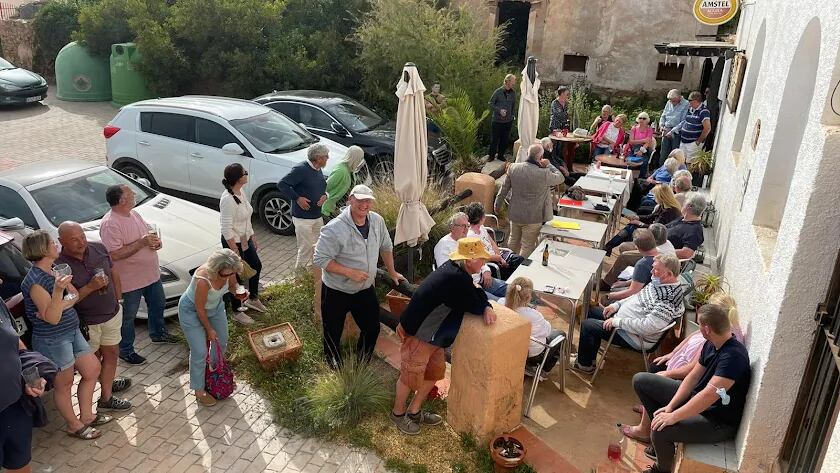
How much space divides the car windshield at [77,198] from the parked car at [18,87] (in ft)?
42.1

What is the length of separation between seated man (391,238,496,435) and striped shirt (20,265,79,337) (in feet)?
8.51

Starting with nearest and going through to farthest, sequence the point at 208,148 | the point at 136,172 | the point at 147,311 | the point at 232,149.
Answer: the point at 147,311 → the point at 232,149 → the point at 208,148 → the point at 136,172

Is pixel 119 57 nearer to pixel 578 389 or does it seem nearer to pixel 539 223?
pixel 539 223

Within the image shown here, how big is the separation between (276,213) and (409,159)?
327 centimetres

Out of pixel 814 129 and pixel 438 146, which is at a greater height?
pixel 814 129

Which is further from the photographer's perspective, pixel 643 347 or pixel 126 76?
pixel 126 76

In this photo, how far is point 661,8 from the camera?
17.1 meters

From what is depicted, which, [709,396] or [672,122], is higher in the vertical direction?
[672,122]

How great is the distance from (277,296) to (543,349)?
11.5ft

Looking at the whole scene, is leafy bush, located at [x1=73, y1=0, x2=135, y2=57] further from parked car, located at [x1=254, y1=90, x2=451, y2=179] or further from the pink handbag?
the pink handbag

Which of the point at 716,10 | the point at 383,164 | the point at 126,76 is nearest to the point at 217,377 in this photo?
the point at 383,164

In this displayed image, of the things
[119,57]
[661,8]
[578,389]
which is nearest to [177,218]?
[578,389]

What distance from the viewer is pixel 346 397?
550 cm

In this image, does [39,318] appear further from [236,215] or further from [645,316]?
[645,316]
